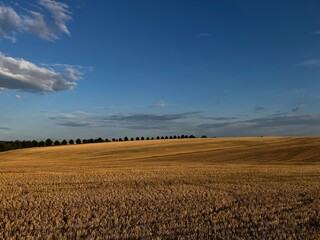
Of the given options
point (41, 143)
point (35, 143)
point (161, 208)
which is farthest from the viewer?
point (35, 143)

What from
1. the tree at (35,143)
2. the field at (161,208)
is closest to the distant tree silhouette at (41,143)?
the tree at (35,143)

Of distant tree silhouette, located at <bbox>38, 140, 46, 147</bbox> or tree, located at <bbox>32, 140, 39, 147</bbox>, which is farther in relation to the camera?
tree, located at <bbox>32, 140, 39, 147</bbox>

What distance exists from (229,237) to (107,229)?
387cm

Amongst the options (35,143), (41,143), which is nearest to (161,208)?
(41,143)

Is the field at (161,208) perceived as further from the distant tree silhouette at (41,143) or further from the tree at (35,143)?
Answer: the tree at (35,143)

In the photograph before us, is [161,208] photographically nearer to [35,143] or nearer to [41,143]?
[41,143]

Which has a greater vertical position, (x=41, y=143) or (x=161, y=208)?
(x=41, y=143)

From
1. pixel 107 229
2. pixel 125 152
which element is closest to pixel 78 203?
pixel 107 229

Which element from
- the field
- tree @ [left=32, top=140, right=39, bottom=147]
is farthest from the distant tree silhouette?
the field

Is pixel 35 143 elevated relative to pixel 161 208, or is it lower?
elevated

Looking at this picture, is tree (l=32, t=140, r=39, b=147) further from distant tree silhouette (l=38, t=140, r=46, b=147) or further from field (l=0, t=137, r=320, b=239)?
field (l=0, t=137, r=320, b=239)

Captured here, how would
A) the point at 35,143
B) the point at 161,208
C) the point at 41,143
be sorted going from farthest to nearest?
the point at 35,143, the point at 41,143, the point at 161,208

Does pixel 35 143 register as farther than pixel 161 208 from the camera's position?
Yes

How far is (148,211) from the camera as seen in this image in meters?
13.7
